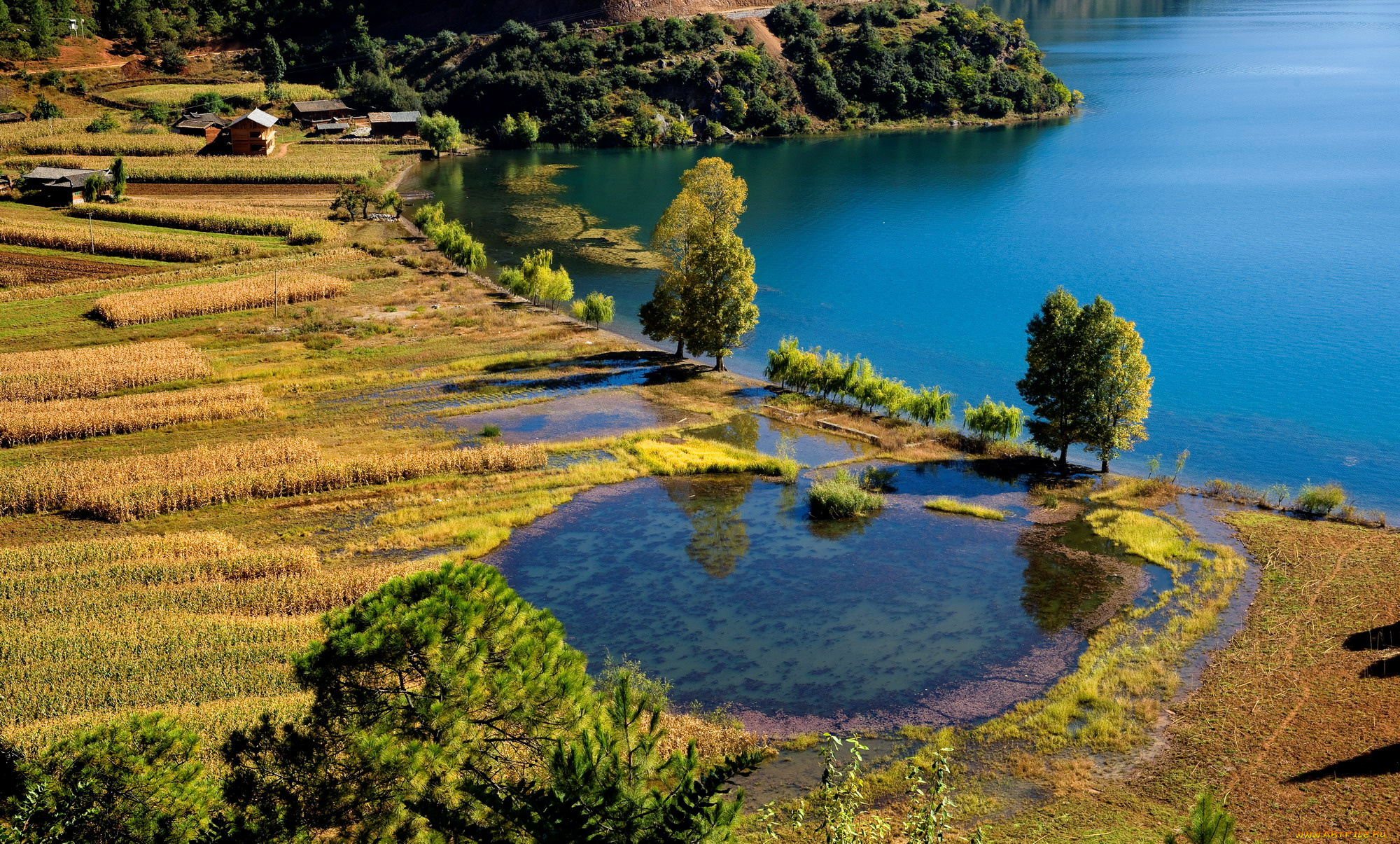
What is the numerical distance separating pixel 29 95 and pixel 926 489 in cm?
14839

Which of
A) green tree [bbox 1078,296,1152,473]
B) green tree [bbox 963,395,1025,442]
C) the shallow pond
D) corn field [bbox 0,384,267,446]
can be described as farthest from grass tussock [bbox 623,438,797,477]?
corn field [bbox 0,384,267,446]

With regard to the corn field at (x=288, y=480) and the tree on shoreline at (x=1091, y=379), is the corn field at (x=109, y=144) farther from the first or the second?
the tree on shoreline at (x=1091, y=379)

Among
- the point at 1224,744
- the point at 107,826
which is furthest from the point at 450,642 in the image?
the point at 1224,744

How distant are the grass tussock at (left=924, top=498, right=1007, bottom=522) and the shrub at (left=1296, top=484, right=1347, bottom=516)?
13640 millimetres

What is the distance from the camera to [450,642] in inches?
814

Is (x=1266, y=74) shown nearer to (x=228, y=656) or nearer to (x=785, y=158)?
(x=785, y=158)

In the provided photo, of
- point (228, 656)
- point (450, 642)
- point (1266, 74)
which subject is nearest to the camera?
point (450, 642)

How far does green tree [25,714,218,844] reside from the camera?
708 inches

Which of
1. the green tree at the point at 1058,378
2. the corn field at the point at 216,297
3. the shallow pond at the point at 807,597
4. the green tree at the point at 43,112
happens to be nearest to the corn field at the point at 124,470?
the shallow pond at the point at 807,597

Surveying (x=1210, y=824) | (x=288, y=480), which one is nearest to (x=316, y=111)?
(x=288, y=480)

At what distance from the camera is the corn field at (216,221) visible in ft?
318

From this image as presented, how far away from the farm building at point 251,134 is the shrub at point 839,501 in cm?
10646

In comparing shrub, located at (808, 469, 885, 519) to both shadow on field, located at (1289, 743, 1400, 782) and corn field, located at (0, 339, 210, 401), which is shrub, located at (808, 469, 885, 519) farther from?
corn field, located at (0, 339, 210, 401)

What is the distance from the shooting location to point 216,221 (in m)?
97.3
